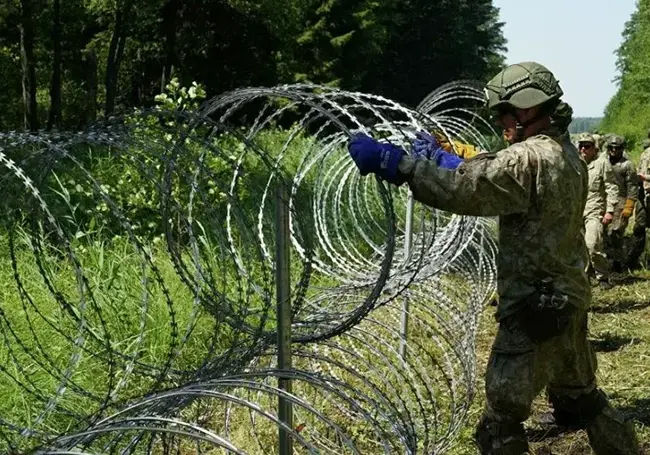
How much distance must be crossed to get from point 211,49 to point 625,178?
23.1 m

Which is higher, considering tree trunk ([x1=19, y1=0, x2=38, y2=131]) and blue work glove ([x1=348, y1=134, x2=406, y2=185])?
tree trunk ([x1=19, y1=0, x2=38, y2=131])

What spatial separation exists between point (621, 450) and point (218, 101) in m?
2.45

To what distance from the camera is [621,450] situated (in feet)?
13.4

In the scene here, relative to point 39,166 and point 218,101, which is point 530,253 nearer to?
point 218,101

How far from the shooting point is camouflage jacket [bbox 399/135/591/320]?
3.43m

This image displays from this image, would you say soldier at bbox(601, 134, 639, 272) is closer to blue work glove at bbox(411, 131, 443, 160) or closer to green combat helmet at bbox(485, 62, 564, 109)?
blue work glove at bbox(411, 131, 443, 160)

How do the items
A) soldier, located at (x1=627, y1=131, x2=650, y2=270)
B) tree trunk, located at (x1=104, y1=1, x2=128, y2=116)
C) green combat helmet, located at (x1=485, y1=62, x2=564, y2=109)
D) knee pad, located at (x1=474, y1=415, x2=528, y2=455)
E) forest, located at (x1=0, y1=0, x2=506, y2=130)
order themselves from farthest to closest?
forest, located at (x1=0, y1=0, x2=506, y2=130)
tree trunk, located at (x1=104, y1=1, x2=128, y2=116)
soldier, located at (x1=627, y1=131, x2=650, y2=270)
knee pad, located at (x1=474, y1=415, x2=528, y2=455)
green combat helmet, located at (x1=485, y1=62, x2=564, y2=109)

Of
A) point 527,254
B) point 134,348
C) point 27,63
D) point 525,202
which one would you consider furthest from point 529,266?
point 27,63

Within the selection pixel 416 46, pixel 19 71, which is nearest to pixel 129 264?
pixel 19 71

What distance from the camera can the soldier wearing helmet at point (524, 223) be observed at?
344cm

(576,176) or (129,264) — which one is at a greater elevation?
(576,176)

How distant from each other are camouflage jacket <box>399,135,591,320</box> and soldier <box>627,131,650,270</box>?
7576 mm

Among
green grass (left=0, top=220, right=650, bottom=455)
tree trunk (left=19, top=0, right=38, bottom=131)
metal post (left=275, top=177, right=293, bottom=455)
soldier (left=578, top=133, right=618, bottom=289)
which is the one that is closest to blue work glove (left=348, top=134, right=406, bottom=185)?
metal post (left=275, top=177, right=293, bottom=455)

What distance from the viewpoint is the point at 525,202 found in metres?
3.57
